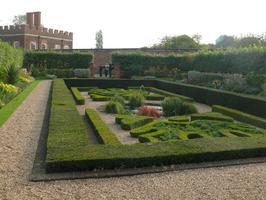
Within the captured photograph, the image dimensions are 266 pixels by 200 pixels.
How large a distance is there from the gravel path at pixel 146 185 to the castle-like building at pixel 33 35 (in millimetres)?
43812

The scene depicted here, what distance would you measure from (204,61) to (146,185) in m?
21.1

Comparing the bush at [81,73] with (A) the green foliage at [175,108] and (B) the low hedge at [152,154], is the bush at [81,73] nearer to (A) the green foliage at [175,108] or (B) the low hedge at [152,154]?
(A) the green foliage at [175,108]

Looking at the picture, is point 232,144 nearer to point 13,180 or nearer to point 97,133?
point 97,133

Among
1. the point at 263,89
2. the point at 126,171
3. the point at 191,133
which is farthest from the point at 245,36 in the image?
the point at 126,171

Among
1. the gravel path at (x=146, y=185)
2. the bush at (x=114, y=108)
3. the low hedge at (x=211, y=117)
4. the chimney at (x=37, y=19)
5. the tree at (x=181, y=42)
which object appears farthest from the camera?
the tree at (x=181, y=42)

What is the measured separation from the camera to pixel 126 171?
16.7ft

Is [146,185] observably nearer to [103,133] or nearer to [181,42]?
[103,133]

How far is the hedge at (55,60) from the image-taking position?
99.8ft

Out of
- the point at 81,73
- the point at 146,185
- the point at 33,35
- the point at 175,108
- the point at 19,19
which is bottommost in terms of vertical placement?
the point at 146,185

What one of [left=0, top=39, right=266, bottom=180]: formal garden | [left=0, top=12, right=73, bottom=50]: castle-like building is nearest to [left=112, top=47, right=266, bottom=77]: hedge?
[left=0, top=39, right=266, bottom=180]: formal garden

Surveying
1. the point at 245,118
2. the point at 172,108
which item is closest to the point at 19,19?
the point at 172,108

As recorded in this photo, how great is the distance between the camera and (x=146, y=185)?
15.1ft

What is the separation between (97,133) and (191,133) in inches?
74.6

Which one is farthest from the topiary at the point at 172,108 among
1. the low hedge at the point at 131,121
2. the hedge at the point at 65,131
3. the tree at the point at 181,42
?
the tree at the point at 181,42
